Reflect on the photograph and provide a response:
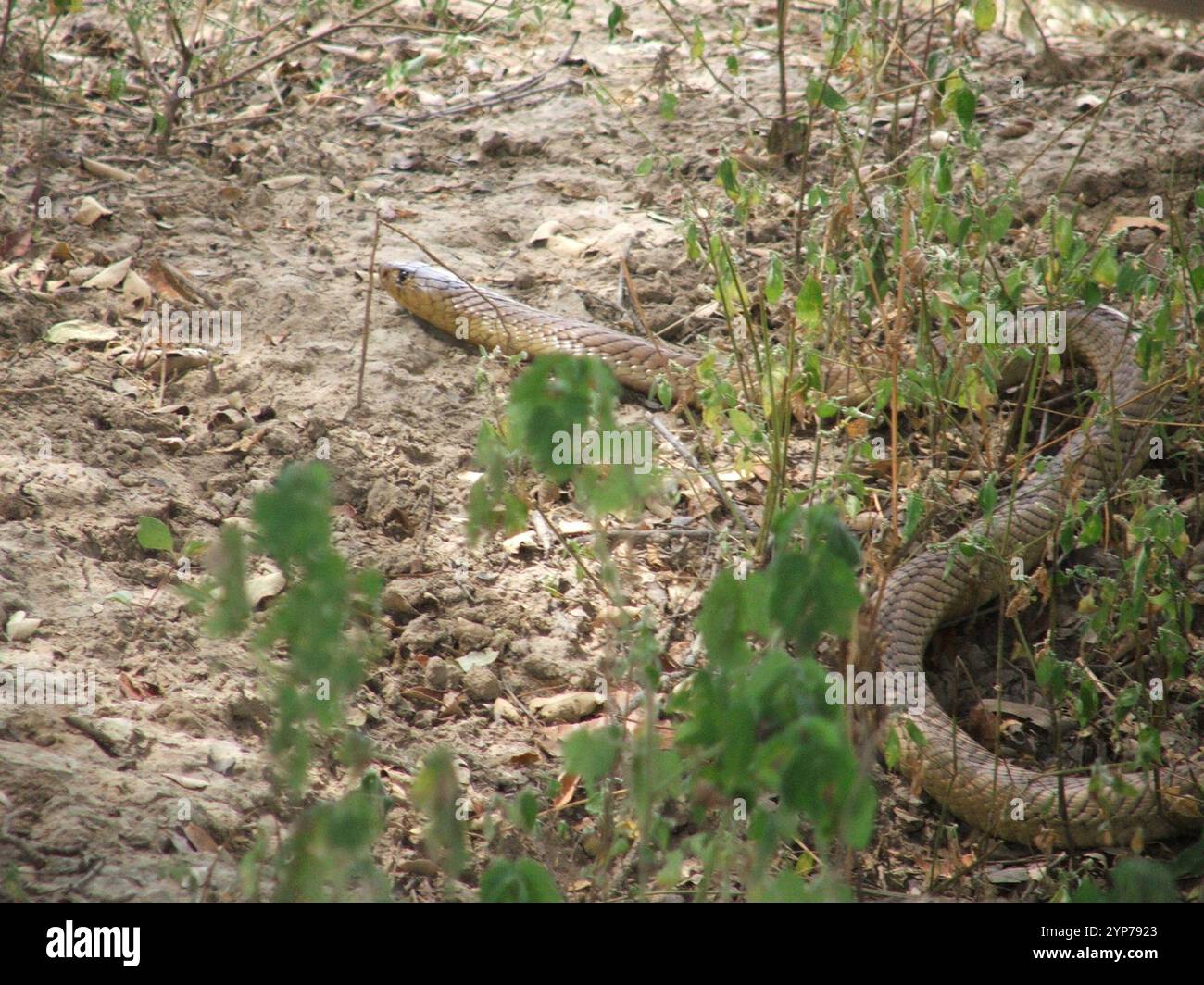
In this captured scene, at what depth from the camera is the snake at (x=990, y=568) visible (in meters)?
3.32

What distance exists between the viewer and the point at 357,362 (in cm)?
478

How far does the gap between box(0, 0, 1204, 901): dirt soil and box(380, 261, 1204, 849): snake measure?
14cm

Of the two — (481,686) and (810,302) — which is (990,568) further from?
(481,686)

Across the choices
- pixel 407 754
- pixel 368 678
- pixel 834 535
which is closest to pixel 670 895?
pixel 407 754

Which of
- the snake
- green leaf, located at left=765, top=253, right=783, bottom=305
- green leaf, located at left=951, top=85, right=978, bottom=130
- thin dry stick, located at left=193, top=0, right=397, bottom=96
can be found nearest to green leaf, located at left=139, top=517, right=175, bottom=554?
the snake

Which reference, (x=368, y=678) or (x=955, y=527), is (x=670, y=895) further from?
(x=955, y=527)

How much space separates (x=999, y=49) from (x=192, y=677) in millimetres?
5810

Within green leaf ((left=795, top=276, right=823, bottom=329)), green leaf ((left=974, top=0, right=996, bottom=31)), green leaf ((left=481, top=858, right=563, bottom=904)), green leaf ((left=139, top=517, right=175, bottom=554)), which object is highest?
green leaf ((left=974, top=0, right=996, bottom=31))

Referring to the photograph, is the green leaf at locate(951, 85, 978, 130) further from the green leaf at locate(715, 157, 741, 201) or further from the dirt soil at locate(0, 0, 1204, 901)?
the green leaf at locate(715, 157, 741, 201)

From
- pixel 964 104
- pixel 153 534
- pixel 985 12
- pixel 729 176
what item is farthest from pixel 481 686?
pixel 985 12

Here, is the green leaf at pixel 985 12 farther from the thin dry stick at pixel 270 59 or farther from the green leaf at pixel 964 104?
the thin dry stick at pixel 270 59

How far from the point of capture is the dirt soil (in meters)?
2.98

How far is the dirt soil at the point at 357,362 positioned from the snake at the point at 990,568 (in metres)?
0.14

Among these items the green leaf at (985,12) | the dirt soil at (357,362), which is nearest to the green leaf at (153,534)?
the dirt soil at (357,362)
